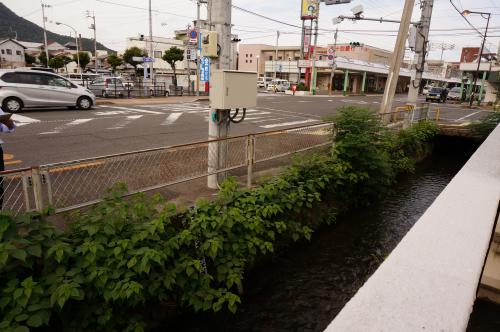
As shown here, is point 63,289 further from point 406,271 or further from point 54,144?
point 54,144

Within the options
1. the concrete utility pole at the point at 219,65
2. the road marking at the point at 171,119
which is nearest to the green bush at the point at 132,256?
the concrete utility pole at the point at 219,65

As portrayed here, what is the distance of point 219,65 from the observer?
5.70 meters

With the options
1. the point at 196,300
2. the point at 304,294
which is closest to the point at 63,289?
the point at 196,300

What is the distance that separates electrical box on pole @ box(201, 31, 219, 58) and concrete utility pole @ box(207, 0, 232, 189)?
145 mm

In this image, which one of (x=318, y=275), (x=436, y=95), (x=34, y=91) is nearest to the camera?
(x=318, y=275)

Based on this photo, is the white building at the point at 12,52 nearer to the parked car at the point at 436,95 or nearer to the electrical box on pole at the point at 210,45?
the parked car at the point at 436,95

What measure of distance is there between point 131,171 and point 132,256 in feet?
4.88

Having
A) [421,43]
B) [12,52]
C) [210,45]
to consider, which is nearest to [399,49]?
[421,43]

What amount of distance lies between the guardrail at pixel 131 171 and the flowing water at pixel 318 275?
1.66 meters

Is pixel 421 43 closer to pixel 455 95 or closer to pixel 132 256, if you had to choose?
pixel 132 256

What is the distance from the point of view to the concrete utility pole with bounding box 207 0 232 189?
5.49 m

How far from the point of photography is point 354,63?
Answer: 160 ft

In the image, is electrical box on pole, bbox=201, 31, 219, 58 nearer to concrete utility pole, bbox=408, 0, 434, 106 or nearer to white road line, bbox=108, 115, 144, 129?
white road line, bbox=108, 115, 144, 129

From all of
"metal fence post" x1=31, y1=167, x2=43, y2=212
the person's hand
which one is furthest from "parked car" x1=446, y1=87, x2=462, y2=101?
"metal fence post" x1=31, y1=167, x2=43, y2=212
